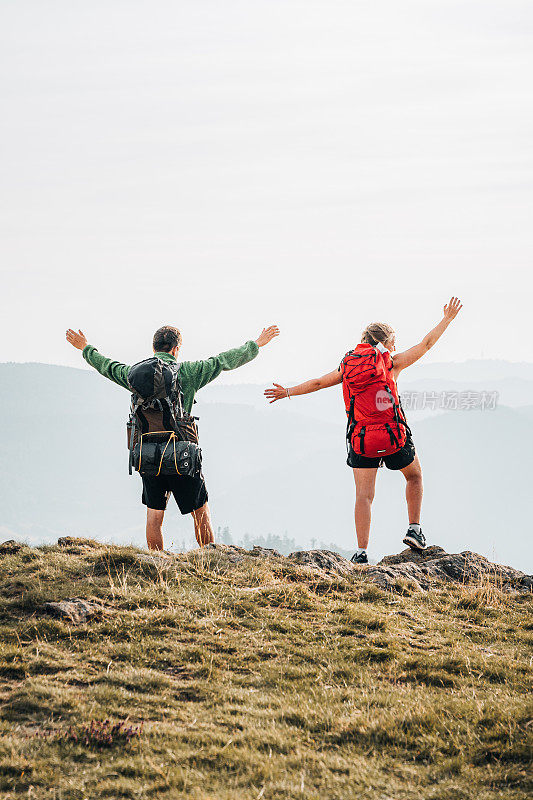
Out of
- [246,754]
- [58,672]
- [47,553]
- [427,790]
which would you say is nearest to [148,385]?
[47,553]

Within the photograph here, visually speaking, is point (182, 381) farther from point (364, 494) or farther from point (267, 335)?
point (364, 494)

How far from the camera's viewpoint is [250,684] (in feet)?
21.7

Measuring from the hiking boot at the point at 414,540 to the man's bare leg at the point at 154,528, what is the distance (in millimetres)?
3733

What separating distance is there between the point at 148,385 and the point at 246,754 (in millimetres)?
4857

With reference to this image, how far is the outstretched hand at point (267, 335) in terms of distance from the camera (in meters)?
10.5

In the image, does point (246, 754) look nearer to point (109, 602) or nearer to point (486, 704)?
point (486, 704)

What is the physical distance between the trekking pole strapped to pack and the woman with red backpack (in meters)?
2.28

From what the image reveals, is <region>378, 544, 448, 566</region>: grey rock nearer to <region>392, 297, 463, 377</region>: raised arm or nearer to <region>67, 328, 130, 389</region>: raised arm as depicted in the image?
<region>392, 297, 463, 377</region>: raised arm

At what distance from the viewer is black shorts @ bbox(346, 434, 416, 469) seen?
11.2 metres

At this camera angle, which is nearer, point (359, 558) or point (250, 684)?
point (250, 684)

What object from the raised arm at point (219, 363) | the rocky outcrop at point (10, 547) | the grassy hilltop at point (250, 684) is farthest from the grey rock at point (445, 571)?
the rocky outcrop at point (10, 547)

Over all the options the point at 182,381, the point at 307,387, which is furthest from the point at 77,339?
the point at 307,387

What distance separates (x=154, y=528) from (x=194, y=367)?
2217mm

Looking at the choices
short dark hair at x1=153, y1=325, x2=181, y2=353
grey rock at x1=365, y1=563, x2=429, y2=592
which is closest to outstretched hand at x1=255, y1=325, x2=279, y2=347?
short dark hair at x1=153, y1=325, x2=181, y2=353
